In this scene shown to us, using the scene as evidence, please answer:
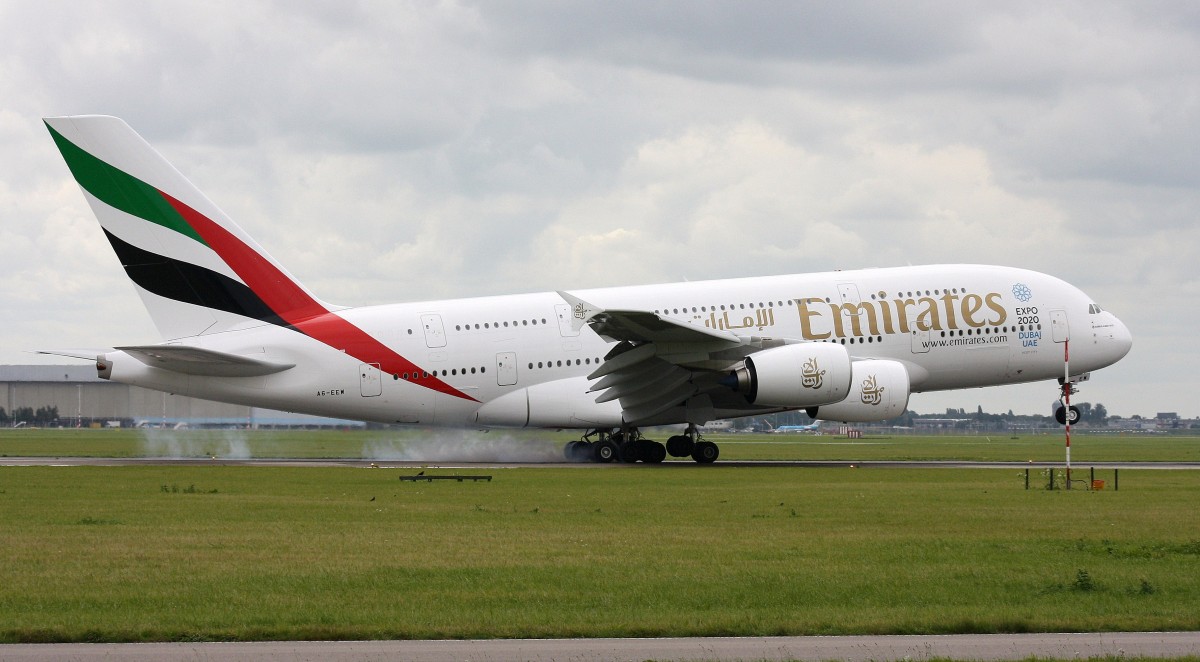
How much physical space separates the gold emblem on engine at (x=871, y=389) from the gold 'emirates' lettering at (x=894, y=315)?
2505 mm

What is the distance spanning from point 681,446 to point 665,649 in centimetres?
3005

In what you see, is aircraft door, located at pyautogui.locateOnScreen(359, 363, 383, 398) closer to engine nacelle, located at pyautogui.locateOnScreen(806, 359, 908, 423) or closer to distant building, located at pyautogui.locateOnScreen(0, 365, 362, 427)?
engine nacelle, located at pyautogui.locateOnScreen(806, 359, 908, 423)

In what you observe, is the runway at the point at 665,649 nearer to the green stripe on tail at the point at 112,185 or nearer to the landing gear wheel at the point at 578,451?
the green stripe on tail at the point at 112,185

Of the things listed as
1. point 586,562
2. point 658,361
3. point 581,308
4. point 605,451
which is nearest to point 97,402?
point 605,451

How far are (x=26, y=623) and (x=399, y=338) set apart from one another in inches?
1138

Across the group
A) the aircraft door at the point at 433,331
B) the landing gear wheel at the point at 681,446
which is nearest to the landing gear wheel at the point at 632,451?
the landing gear wheel at the point at 681,446

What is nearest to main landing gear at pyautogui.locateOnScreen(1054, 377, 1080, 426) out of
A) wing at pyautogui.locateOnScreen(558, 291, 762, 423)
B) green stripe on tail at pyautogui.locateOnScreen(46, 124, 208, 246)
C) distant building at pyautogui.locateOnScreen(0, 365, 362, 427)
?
wing at pyautogui.locateOnScreen(558, 291, 762, 423)

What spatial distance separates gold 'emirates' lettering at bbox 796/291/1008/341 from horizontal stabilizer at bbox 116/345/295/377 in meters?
15.2

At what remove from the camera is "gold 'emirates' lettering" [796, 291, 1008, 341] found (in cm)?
4200

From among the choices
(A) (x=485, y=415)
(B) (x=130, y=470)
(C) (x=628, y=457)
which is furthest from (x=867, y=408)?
(B) (x=130, y=470)

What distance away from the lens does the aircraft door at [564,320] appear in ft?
140

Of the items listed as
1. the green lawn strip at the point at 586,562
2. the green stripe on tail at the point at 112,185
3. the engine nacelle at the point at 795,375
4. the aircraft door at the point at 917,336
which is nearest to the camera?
the green lawn strip at the point at 586,562

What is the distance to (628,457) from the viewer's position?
42469 millimetres

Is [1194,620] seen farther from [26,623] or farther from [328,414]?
[328,414]
